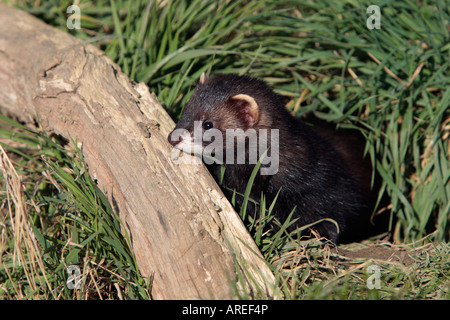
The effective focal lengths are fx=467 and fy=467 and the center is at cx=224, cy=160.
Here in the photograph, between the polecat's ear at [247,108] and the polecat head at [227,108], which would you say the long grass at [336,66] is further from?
the polecat's ear at [247,108]

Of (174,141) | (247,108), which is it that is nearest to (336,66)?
(247,108)

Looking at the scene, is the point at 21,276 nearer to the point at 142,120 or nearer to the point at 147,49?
the point at 142,120

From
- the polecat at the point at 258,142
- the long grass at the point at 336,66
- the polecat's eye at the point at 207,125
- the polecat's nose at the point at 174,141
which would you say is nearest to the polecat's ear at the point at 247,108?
the polecat at the point at 258,142

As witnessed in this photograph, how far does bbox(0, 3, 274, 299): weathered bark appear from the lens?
288 cm

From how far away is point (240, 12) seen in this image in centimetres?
483

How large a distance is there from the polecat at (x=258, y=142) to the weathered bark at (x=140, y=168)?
28cm

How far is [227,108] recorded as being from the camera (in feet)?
12.0

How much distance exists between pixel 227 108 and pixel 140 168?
85 centimetres

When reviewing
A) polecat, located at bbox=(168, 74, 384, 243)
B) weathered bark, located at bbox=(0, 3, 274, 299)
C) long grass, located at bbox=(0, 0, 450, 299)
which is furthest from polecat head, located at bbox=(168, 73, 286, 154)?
long grass, located at bbox=(0, 0, 450, 299)

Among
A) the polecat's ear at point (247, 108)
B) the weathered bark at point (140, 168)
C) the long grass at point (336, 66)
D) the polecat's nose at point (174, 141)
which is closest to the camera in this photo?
the weathered bark at point (140, 168)

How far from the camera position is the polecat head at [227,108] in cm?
357

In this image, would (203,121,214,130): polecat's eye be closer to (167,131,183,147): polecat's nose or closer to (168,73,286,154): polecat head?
(168,73,286,154): polecat head

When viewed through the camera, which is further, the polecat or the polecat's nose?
the polecat
